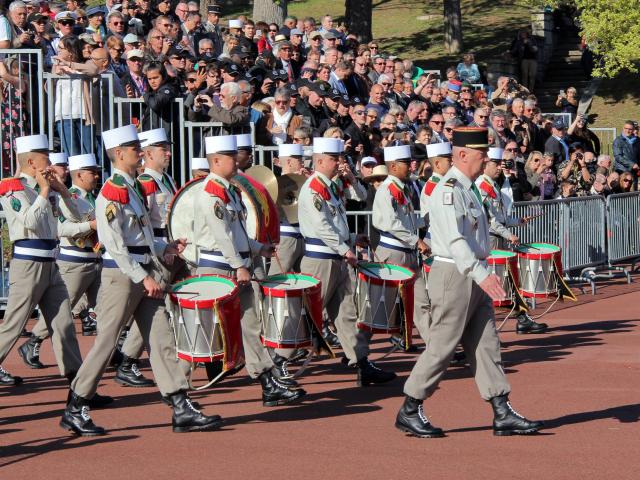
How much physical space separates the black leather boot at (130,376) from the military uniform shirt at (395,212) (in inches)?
103

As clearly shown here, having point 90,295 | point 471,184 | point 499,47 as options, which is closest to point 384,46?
point 499,47

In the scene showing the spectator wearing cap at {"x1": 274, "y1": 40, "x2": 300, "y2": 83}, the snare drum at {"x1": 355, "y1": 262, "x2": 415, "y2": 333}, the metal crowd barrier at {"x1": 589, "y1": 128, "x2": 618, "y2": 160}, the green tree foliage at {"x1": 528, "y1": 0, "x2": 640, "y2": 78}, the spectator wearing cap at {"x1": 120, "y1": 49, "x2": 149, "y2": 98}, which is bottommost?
the snare drum at {"x1": 355, "y1": 262, "x2": 415, "y2": 333}

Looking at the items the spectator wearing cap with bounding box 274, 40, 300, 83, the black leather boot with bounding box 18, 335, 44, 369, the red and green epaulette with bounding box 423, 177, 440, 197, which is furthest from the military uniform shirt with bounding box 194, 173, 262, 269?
the spectator wearing cap with bounding box 274, 40, 300, 83

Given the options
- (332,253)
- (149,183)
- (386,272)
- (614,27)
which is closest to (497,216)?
(386,272)

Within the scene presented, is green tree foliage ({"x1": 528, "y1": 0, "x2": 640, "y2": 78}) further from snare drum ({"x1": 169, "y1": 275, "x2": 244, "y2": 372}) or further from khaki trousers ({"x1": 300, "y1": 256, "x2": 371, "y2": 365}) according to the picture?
snare drum ({"x1": 169, "y1": 275, "x2": 244, "y2": 372})

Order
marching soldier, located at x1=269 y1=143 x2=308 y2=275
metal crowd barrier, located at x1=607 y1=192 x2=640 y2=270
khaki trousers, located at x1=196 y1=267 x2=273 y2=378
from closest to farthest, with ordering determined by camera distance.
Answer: khaki trousers, located at x1=196 y1=267 x2=273 y2=378 < marching soldier, located at x1=269 y1=143 x2=308 y2=275 < metal crowd barrier, located at x1=607 y1=192 x2=640 y2=270

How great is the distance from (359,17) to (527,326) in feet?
57.7

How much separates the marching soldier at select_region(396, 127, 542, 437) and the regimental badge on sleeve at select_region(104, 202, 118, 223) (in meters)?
2.10

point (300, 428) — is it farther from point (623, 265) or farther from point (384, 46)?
point (384, 46)

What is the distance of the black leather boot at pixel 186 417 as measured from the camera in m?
8.95

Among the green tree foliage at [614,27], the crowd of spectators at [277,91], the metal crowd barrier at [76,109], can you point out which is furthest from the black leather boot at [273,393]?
the green tree foliage at [614,27]

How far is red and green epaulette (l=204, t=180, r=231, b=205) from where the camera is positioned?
9.84m

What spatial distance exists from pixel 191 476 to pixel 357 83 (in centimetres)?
1233

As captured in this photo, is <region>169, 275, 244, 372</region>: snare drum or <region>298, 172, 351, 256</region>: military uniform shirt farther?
<region>298, 172, 351, 256</region>: military uniform shirt
